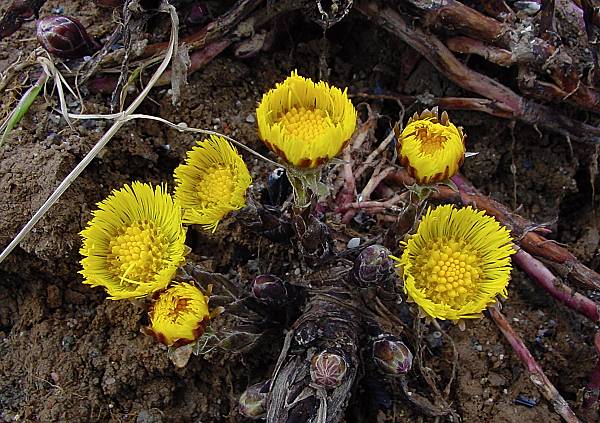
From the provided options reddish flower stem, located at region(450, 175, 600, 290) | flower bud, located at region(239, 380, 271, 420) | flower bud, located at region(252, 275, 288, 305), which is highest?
reddish flower stem, located at region(450, 175, 600, 290)

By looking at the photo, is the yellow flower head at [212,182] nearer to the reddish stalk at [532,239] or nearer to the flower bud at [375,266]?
the flower bud at [375,266]

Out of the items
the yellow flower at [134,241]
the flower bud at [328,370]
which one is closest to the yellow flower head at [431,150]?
the flower bud at [328,370]

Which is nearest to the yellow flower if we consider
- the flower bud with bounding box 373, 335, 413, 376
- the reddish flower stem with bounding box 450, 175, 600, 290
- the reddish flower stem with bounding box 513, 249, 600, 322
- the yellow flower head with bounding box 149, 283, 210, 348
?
the yellow flower head with bounding box 149, 283, 210, 348

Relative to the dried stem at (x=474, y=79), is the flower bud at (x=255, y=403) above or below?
below

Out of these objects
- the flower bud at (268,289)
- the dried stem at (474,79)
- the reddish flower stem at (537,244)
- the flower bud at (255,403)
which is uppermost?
the dried stem at (474,79)

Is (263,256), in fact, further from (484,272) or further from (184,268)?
(484,272)

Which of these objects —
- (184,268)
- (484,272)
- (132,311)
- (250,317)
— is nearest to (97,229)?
(184,268)

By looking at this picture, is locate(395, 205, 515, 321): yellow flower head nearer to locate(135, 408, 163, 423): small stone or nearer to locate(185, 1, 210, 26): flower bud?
locate(135, 408, 163, 423): small stone
